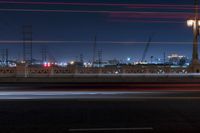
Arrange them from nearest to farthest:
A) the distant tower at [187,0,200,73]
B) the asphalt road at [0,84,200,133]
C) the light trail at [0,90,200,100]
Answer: the asphalt road at [0,84,200,133] < the light trail at [0,90,200,100] < the distant tower at [187,0,200,73]

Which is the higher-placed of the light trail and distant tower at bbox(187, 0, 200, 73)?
distant tower at bbox(187, 0, 200, 73)

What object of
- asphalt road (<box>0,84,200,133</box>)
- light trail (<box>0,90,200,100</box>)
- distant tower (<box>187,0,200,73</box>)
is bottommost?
asphalt road (<box>0,84,200,133</box>)

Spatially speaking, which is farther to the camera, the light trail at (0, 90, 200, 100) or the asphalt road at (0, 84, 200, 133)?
the light trail at (0, 90, 200, 100)

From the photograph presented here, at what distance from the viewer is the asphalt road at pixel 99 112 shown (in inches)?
495

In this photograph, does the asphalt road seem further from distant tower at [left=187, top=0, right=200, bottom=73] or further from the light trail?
distant tower at [left=187, top=0, right=200, bottom=73]

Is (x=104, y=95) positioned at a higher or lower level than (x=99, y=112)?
higher

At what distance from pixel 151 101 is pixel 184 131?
6.39 meters

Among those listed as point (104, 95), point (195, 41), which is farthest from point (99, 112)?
point (195, 41)

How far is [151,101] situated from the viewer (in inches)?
722

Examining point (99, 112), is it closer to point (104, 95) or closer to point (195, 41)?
point (104, 95)

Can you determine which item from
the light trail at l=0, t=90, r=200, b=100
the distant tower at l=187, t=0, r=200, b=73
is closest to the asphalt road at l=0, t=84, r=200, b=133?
the light trail at l=0, t=90, r=200, b=100

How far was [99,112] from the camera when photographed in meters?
15.4

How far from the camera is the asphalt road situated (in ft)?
41.2

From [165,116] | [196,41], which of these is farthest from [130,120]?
[196,41]
